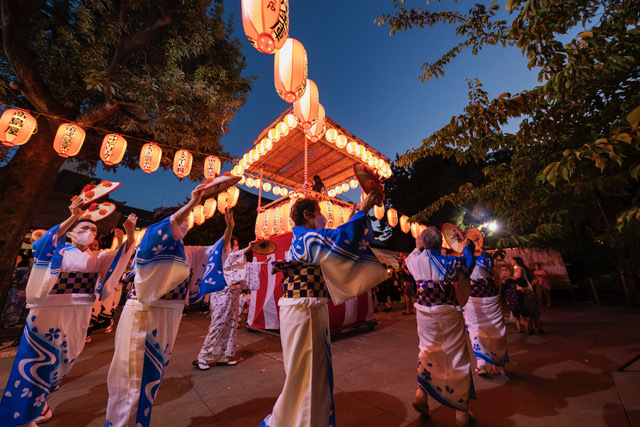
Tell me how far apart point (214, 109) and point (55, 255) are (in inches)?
259

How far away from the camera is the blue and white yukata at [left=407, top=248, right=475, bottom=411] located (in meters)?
2.67

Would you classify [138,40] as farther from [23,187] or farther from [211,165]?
[23,187]

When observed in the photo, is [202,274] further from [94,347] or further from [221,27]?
[221,27]

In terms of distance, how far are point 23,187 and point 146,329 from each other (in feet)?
23.1

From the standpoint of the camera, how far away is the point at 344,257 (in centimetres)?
205

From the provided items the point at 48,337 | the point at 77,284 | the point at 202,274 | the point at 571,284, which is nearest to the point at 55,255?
the point at 77,284

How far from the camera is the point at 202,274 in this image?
2908 mm

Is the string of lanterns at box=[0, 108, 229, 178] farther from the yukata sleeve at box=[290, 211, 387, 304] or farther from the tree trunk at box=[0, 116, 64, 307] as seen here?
the yukata sleeve at box=[290, 211, 387, 304]

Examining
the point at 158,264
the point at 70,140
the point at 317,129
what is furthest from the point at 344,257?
Result: the point at 70,140

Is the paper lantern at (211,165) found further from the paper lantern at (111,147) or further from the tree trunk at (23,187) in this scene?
the tree trunk at (23,187)

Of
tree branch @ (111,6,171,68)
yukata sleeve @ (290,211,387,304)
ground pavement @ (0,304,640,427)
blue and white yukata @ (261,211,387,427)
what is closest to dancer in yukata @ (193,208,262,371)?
ground pavement @ (0,304,640,427)

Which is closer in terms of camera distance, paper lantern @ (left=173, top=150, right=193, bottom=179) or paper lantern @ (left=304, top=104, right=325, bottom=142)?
paper lantern @ (left=304, top=104, right=325, bottom=142)

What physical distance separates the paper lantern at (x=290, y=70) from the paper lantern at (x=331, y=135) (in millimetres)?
2329

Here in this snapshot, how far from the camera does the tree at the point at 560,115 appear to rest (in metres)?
2.06
